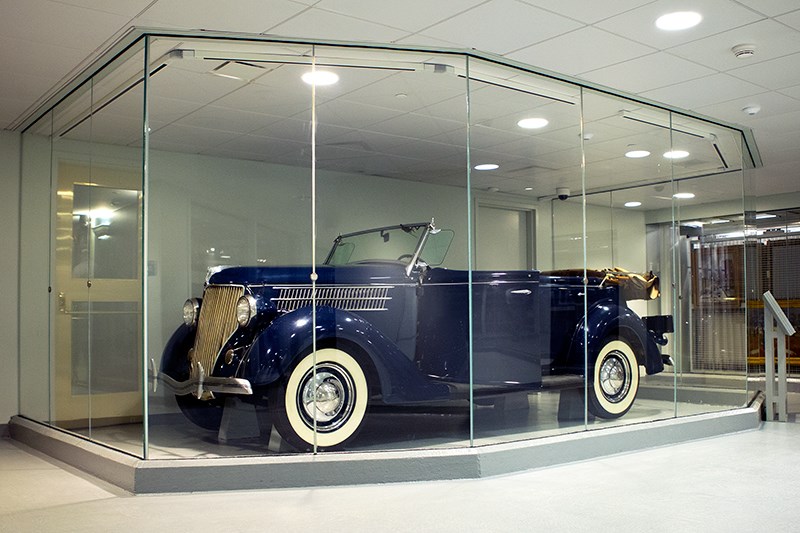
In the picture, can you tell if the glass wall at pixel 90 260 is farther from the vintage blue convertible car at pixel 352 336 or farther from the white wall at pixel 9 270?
the vintage blue convertible car at pixel 352 336

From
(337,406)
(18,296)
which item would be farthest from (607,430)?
Result: (18,296)

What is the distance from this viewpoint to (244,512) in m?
3.78

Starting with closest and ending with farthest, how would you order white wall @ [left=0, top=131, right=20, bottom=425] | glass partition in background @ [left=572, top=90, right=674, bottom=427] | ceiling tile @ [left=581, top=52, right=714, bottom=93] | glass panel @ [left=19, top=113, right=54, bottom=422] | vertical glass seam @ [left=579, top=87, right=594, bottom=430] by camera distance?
ceiling tile @ [left=581, top=52, right=714, bottom=93], vertical glass seam @ [left=579, top=87, right=594, bottom=430], glass partition in background @ [left=572, top=90, right=674, bottom=427], glass panel @ [left=19, top=113, right=54, bottom=422], white wall @ [left=0, top=131, right=20, bottom=425]

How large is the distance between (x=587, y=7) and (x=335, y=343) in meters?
2.37

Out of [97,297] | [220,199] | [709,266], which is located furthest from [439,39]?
[709,266]

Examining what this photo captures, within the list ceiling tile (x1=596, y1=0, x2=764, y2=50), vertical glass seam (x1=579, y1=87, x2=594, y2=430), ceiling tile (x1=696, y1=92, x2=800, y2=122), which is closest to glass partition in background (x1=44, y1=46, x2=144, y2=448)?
ceiling tile (x1=596, y1=0, x2=764, y2=50)

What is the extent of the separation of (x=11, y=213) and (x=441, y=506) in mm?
4738

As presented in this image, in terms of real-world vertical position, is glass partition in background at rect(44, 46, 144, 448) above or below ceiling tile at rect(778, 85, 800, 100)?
below

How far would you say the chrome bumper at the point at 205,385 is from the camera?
4480mm

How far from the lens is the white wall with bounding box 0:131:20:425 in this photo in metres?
6.42

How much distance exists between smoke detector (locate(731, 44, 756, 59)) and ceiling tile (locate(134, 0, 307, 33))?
107 inches

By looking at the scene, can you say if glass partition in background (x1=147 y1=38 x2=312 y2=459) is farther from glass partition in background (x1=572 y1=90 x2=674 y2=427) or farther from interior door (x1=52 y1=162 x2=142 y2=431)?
glass partition in background (x1=572 y1=90 x2=674 y2=427)

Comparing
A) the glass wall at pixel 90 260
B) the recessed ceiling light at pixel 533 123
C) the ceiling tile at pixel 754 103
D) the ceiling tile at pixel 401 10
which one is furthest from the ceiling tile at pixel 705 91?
the glass wall at pixel 90 260

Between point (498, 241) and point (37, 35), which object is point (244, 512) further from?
point (37, 35)
